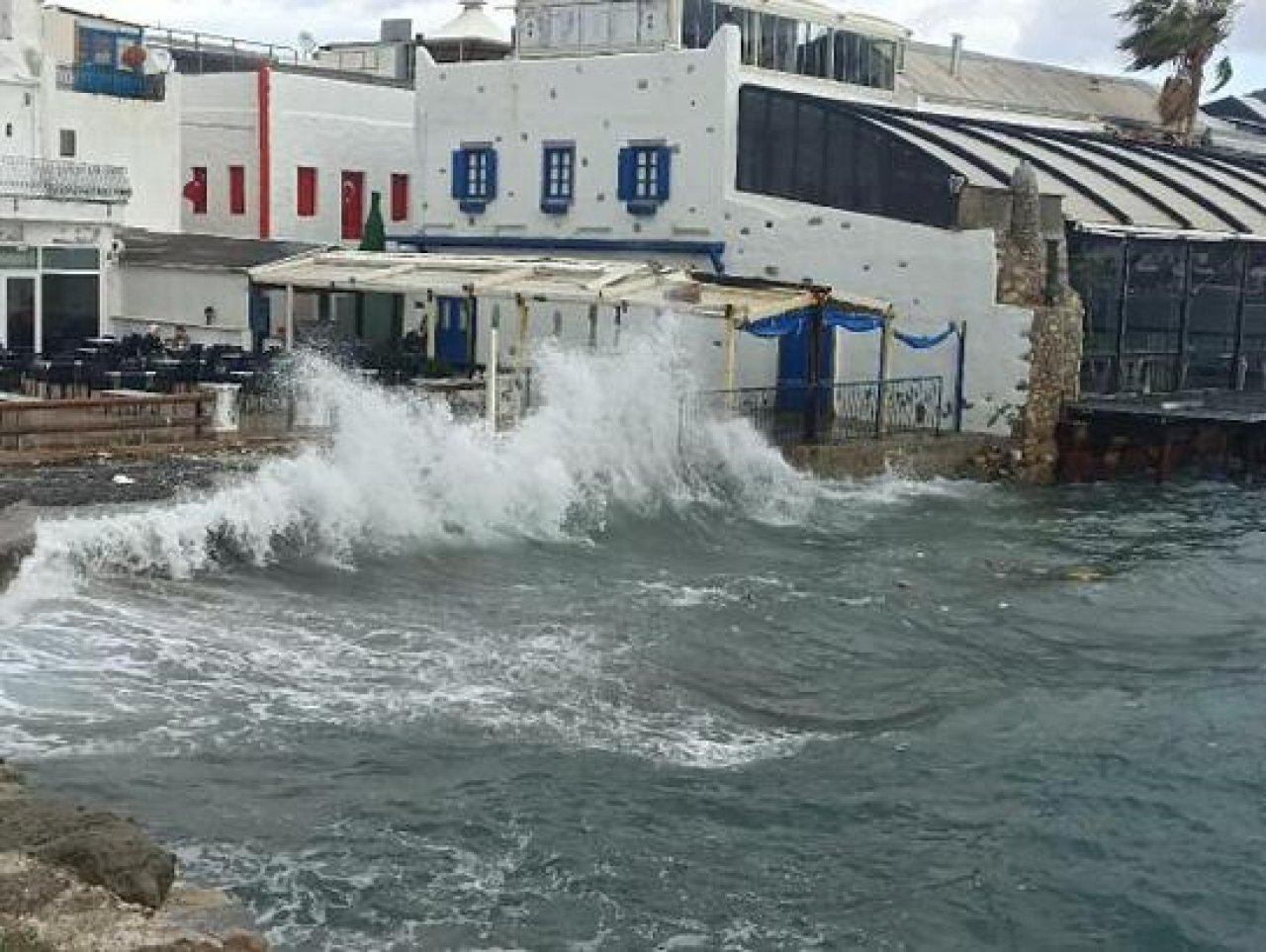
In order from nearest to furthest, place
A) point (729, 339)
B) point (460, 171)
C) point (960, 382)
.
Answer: point (729, 339)
point (960, 382)
point (460, 171)

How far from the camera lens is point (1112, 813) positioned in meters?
12.7

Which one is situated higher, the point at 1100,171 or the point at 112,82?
the point at 112,82

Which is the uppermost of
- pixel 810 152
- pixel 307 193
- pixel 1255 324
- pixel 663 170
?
pixel 810 152

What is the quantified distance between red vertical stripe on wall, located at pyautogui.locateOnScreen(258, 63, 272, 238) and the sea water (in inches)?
692

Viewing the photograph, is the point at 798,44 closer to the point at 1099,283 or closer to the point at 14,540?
the point at 1099,283

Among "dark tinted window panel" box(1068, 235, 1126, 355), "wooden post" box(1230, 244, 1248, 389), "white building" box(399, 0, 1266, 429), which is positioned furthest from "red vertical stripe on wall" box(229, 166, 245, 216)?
"wooden post" box(1230, 244, 1248, 389)

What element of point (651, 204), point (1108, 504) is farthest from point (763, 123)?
point (1108, 504)

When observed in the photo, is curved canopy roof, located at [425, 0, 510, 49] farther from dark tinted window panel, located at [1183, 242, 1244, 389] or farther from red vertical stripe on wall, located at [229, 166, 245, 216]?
dark tinted window panel, located at [1183, 242, 1244, 389]

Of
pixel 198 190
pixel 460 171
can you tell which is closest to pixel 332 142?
pixel 198 190

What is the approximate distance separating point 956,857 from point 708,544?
11.5 meters

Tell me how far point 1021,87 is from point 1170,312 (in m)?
14.6

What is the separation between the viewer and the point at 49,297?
30.8m

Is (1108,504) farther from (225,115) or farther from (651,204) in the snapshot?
(225,115)

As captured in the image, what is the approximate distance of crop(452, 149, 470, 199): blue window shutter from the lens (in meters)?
37.8
